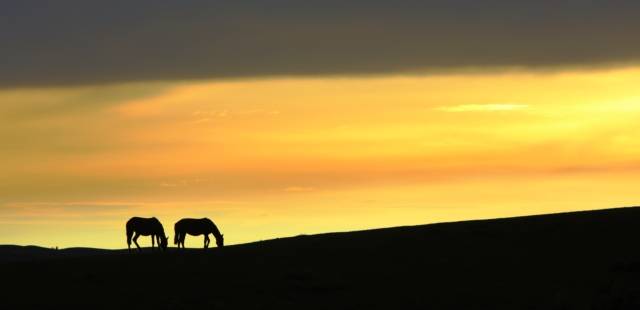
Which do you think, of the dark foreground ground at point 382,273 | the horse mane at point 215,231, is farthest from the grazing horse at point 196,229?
the dark foreground ground at point 382,273

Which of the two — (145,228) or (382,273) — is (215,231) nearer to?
(145,228)

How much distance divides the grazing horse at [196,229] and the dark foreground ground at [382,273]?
342 inches

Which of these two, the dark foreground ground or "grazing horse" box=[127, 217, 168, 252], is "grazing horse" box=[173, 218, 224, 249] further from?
the dark foreground ground

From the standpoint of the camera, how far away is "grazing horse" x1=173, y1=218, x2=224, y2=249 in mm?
63125

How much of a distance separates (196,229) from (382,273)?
20.1 m

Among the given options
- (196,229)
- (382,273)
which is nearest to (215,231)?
(196,229)

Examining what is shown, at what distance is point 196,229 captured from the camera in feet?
208

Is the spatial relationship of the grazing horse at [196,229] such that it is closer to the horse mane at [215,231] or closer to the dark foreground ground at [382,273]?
the horse mane at [215,231]

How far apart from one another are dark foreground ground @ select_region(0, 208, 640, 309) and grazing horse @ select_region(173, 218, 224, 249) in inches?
342

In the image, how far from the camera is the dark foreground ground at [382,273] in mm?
40250

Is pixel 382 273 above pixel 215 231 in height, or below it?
below

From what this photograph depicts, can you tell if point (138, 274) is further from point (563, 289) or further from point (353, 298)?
point (563, 289)

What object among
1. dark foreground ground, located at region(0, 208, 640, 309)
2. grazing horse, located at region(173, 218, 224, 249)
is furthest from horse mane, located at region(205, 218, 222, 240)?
dark foreground ground, located at region(0, 208, 640, 309)

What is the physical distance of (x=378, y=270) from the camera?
46.0 m
